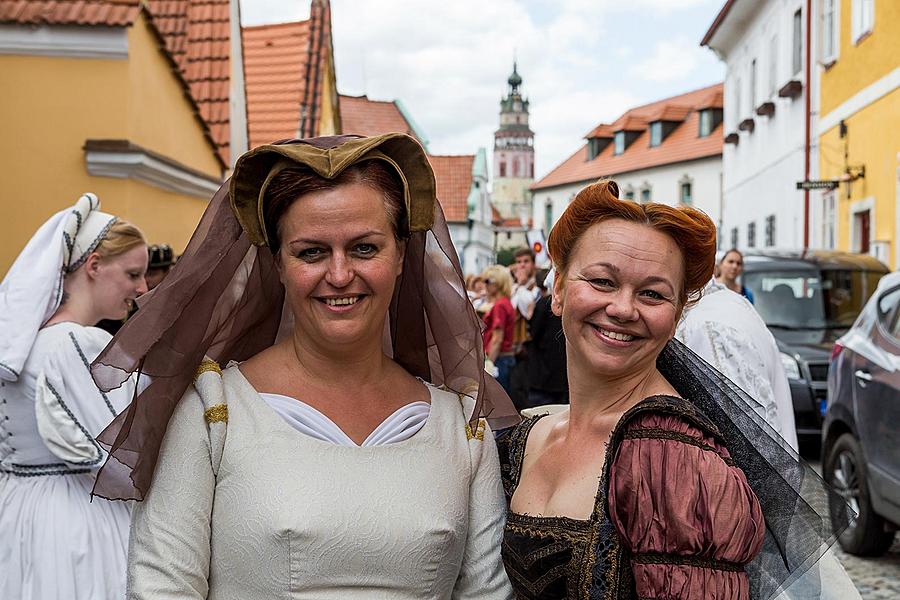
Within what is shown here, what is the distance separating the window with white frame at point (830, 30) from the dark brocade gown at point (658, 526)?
54.1 feet

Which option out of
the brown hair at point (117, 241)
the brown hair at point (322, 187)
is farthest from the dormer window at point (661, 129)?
the brown hair at point (322, 187)

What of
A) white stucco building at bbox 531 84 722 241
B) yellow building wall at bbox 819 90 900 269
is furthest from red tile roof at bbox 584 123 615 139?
yellow building wall at bbox 819 90 900 269

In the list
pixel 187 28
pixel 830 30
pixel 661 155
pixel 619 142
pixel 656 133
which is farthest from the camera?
pixel 619 142

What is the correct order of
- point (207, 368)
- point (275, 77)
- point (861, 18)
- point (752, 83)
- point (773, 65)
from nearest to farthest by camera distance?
point (207, 368), point (861, 18), point (275, 77), point (773, 65), point (752, 83)

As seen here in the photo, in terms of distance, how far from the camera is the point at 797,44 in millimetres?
20047

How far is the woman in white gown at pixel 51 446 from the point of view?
3.59m

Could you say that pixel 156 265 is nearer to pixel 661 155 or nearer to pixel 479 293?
pixel 479 293

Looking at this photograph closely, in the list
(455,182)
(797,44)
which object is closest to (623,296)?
(797,44)

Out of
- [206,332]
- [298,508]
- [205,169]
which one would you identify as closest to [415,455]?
[298,508]

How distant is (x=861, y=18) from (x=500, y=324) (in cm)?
833

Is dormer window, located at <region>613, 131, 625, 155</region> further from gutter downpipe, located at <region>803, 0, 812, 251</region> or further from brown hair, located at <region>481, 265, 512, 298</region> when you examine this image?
brown hair, located at <region>481, 265, 512, 298</region>

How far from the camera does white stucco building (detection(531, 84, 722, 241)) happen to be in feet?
145

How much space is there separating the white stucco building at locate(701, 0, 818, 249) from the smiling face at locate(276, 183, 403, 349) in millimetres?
17742

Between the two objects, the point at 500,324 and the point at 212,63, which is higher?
the point at 212,63
